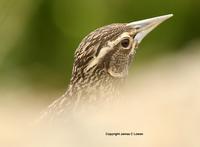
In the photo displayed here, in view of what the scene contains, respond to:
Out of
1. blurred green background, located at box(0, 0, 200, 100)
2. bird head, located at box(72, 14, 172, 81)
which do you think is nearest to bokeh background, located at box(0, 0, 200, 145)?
blurred green background, located at box(0, 0, 200, 100)

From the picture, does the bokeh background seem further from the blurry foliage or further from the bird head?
the bird head

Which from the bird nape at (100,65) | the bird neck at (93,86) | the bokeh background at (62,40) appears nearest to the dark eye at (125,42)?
the bird nape at (100,65)

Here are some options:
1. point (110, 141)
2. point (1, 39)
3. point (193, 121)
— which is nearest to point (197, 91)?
point (193, 121)

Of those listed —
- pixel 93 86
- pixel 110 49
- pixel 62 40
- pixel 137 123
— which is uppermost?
pixel 62 40

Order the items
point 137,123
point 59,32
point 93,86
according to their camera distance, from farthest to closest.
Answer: point 59,32, point 93,86, point 137,123

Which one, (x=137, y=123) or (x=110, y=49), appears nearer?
(x=137, y=123)

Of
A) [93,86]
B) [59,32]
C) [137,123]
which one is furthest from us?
[59,32]

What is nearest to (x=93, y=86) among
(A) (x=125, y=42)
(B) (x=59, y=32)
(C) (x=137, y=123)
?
(A) (x=125, y=42)

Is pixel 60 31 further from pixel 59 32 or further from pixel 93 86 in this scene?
pixel 93 86
